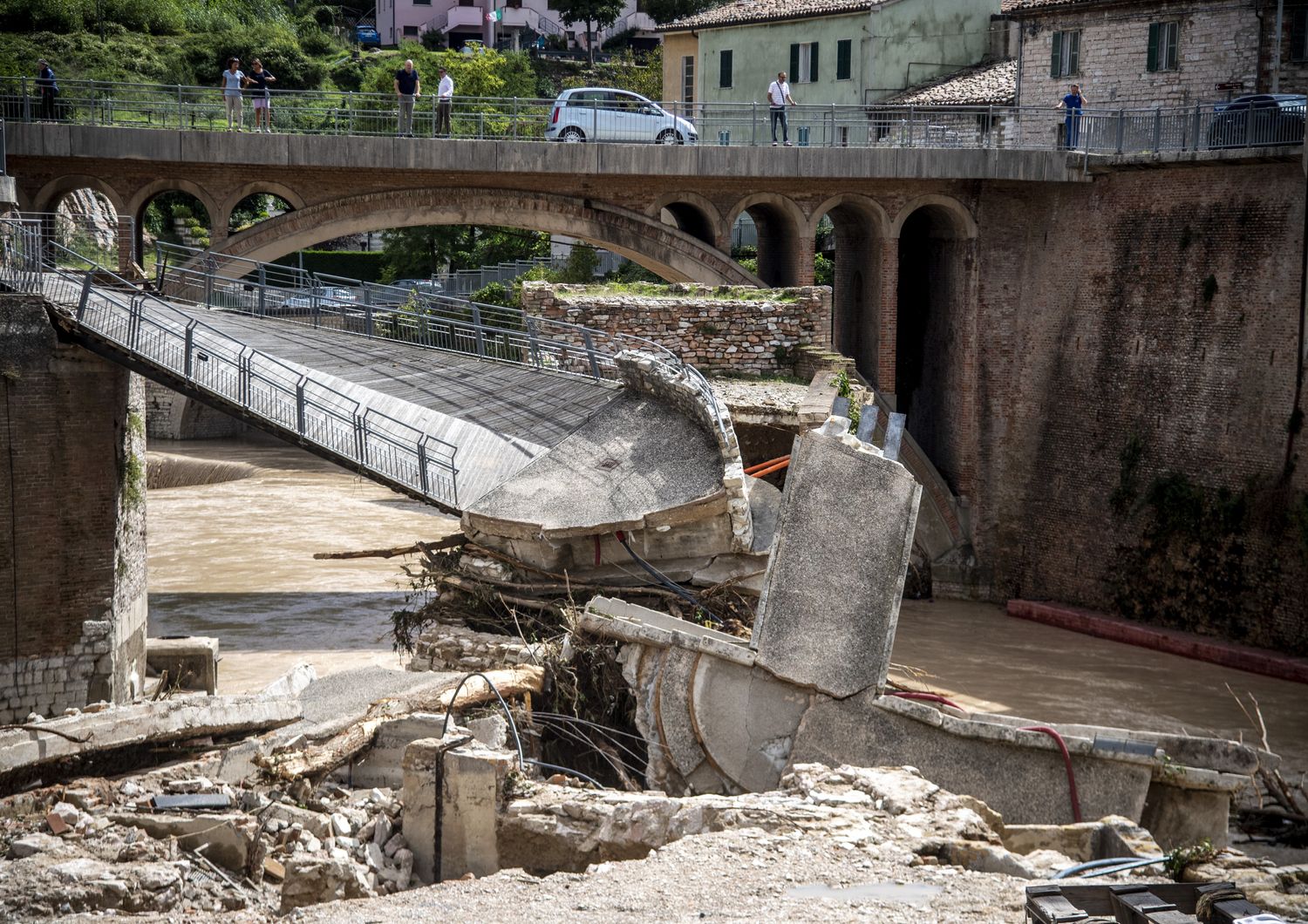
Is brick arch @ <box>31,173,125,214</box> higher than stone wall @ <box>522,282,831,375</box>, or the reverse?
brick arch @ <box>31,173,125,214</box>

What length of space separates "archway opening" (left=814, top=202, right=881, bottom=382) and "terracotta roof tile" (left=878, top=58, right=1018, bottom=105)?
4910mm

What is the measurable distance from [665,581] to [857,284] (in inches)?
737

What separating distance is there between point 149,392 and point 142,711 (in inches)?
1118

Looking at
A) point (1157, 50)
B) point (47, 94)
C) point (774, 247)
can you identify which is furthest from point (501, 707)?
point (1157, 50)

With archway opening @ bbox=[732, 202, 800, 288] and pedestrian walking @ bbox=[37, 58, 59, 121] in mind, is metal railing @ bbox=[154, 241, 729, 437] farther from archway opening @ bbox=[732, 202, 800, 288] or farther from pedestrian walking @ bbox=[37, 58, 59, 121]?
archway opening @ bbox=[732, 202, 800, 288]

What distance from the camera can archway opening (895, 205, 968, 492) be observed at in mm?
30703

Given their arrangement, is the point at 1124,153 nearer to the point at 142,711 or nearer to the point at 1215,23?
the point at 1215,23

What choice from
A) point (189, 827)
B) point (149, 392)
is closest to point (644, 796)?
point (189, 827)

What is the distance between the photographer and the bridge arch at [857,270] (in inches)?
1185

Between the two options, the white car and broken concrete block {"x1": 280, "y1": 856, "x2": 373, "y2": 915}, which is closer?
broken concrete block {"x1": 280, "y1": 856, "x2": 373, "y2": 915}

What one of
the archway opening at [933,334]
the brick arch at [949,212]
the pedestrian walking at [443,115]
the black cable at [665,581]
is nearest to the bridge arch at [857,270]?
the brick arch at [949,212]

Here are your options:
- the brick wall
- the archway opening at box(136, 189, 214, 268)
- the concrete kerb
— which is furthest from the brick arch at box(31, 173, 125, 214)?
the archway opening at box(136, 189, 214, 268)

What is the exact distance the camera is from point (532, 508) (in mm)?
15586

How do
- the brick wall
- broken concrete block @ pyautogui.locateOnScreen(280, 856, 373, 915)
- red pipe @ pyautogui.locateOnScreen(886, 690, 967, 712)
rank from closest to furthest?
1. broken concrete block @ pyautogui.locateOnScreen(280, 856, 373, 915)
2. red pipe @ pyautogui.locateOnScreen(886, 690, 967, 712)
3. the brick wall
